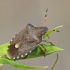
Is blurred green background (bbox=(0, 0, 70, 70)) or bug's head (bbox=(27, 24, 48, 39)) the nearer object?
bug's head (bbox=(27, 24, 48, 39))

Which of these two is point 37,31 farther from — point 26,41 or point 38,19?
point 38,19

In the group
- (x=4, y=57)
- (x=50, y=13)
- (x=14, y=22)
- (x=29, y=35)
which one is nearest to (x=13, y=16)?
(x=14, y=22)

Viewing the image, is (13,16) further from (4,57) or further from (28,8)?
(4,57)

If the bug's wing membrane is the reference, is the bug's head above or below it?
above

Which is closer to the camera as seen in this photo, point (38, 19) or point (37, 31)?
point (37, 31)

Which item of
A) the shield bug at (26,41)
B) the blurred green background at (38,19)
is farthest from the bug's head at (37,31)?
the blurred green background at (38,19)

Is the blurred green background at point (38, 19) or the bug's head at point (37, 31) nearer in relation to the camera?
the bug's head at point (37, 31)

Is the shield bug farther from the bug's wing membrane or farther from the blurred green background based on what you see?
the blurred green background

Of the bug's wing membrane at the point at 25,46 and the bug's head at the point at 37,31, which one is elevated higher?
the bug's head at the point at 37,31

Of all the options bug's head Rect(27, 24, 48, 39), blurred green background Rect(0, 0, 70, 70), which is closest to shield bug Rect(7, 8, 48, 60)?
bug's head Rect(27, 24, 48, 39)

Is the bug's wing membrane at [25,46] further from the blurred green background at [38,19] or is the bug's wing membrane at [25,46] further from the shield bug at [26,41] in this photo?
the blurred green background at [38,19]

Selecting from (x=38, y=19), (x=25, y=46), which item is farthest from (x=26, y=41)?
(x=38, y=19)

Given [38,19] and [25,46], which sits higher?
[38,19]
